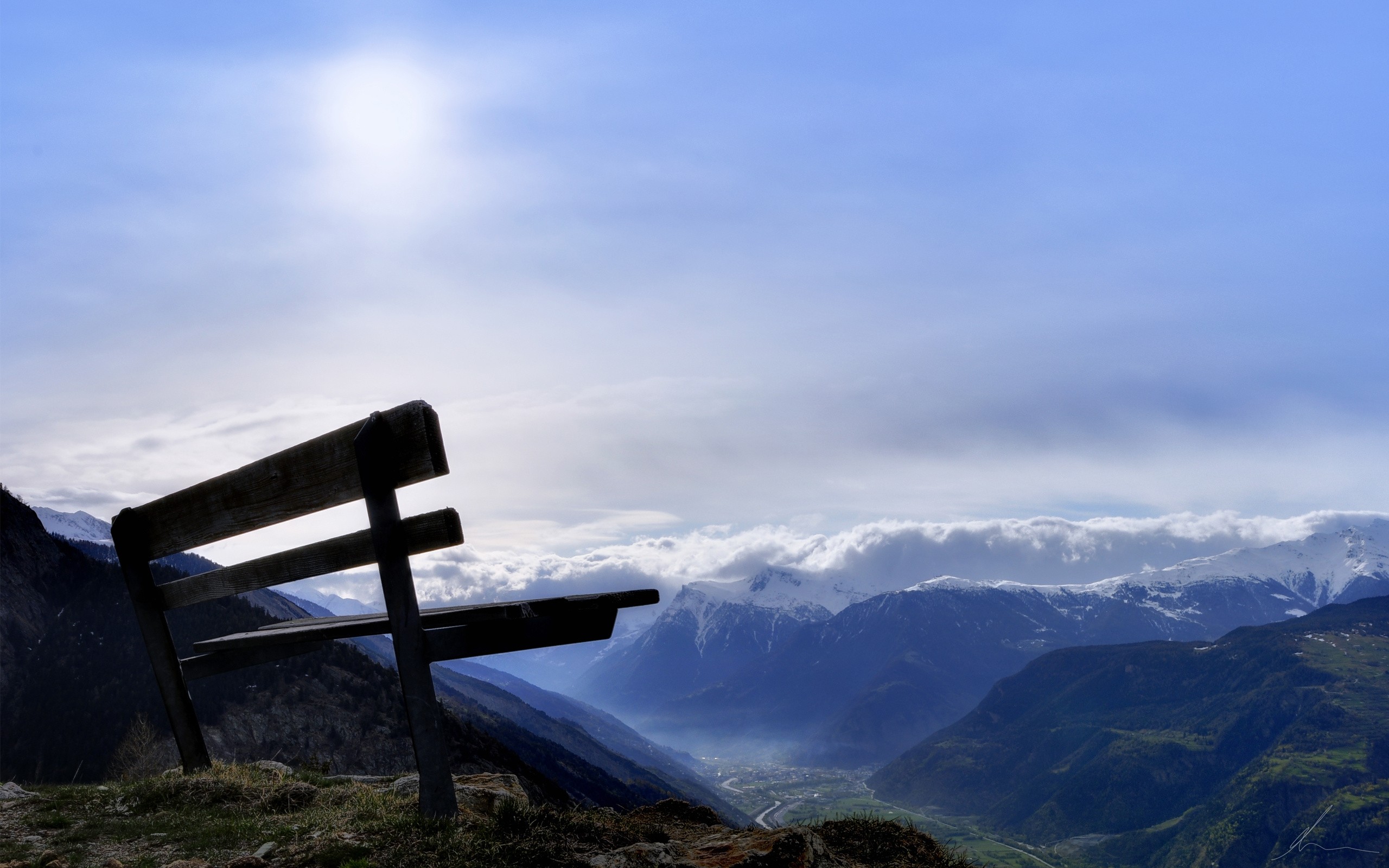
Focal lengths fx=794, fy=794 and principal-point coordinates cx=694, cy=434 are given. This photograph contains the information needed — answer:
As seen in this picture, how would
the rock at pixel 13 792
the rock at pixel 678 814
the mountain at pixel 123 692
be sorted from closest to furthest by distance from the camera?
the rock at pixel 678 814 < the rock at pixel 13 792 < the mountain at pixel 123 692

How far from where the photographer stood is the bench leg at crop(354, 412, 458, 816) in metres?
5.47

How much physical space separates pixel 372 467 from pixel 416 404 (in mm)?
561

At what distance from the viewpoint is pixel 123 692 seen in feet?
250

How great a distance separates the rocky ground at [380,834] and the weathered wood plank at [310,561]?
1.95 meters

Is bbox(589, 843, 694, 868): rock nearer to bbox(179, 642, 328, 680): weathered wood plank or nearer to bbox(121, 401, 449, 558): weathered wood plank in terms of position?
bbox(121, 401, 449, 558): weathered wood plank

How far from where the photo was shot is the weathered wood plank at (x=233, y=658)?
26.7ft

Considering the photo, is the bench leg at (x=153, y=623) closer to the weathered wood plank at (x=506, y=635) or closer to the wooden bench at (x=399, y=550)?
the wooden bench at (x=399, y=550)

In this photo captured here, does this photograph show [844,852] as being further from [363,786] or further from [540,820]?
[363,786]

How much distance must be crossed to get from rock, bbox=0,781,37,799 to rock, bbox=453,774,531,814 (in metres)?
4.97

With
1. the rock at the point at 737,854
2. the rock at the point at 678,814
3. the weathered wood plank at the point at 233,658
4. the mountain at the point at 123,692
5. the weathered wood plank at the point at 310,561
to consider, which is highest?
the weathered wood plank at the point at 310,561

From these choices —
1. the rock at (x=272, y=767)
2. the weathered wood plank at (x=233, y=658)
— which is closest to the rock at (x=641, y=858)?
the weathered wood plank at (x=233, y=658)

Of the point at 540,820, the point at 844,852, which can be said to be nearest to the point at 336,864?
the point at 540,820

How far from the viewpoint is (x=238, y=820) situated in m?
7.12

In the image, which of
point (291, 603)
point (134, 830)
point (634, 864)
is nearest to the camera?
point (634, 864)
